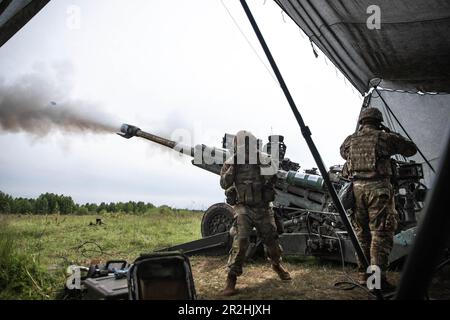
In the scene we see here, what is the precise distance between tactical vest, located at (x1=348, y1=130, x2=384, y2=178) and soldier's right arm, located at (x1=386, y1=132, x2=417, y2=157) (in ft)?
0.54

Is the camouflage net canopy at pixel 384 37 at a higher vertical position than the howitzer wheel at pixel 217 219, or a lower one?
higher

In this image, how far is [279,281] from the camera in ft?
15.0

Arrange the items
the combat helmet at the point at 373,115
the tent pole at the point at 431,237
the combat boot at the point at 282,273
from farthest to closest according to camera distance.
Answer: the combat boot at the point at 282,273 → the combat helmet at the point at 373,115 → the tent pole at the point at 431,237

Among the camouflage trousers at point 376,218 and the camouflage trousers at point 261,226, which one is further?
the camouflage trousers at point 261,226

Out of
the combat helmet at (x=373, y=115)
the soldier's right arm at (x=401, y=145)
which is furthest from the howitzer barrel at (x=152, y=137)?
the soldier's right arm at (x=401, y=145)

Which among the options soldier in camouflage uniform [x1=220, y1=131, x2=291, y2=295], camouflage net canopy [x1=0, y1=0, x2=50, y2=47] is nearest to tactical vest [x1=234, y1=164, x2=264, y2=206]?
soldier in camouflage uniform [x1=220, y1=131, x2=291, y2=295]

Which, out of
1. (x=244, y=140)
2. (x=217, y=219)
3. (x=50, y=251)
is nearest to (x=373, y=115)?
(x=244, y=140)

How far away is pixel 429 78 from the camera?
7.70m

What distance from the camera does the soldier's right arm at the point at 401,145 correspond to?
4.18m

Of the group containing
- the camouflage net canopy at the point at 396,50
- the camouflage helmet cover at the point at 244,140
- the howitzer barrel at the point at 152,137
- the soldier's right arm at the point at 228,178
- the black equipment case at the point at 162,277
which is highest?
the camouflage net canopy at the point at 396,50

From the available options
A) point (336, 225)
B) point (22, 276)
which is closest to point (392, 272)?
point (336, 225)

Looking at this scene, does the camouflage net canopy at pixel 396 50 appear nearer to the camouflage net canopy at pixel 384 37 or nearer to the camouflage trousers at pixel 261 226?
the camouflage net canopy at pixel 384 37

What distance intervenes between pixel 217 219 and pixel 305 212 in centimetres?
180
